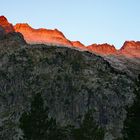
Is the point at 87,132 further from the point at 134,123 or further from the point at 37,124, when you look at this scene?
the point at 134,123

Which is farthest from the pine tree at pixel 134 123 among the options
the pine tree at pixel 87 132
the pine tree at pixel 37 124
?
the pine tree at pixel 87 132

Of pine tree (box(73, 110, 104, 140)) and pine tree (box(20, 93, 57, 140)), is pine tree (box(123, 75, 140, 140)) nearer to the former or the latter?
pine tree (box(20, 93, 57, 140))

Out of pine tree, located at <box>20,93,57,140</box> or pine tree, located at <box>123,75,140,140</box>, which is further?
pine tree, located at <box>20,93,57,140</box>

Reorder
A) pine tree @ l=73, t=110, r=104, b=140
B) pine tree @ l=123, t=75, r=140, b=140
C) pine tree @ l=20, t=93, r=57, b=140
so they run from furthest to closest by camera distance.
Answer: pine tree @ l=73, t=110, r=104, b=140, pine tree @ l=20, t=93, r=57, b=140, pine tree @ l=123, t=75, r=140, b=140

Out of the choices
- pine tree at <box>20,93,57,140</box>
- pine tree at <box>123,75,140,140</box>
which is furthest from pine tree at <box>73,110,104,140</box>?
pine tree at <box>123,75,140,140</box>

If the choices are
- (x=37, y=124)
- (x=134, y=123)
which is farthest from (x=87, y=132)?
(x=134, y=123)

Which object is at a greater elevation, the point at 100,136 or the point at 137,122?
the point at 137,122

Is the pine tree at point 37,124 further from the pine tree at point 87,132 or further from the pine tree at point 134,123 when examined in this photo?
the pine tree at point 134,123

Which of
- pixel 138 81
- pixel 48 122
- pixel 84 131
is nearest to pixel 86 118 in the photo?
→ pixel 84 131

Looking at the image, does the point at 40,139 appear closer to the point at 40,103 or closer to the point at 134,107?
the point at 40,103

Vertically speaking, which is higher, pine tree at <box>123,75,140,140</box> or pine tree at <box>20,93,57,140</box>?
pine tree at <box>123,75,140,140</box>

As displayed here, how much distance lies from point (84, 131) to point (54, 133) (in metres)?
→ 5.25

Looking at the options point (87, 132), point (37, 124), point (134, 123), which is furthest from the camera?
point (87, 132)

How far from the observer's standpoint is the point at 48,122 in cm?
7500
